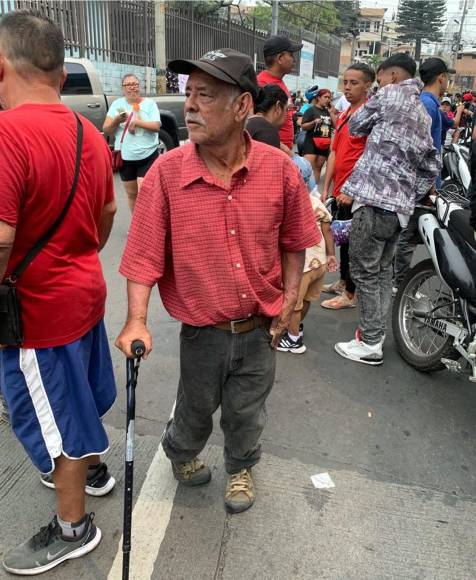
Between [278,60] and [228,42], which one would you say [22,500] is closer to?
[278,60]

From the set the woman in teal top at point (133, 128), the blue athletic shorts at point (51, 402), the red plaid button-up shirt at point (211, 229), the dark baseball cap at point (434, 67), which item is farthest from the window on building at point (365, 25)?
the blue athletic shorts at point (51, 402)

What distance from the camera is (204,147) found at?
1879 mm

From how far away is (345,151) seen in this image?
420 centimetres

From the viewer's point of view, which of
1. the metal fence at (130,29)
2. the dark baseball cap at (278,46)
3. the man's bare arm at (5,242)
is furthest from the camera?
the metal fence at (130,29)

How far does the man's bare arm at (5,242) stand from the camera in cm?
158

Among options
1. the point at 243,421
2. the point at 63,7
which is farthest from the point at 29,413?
the point at 63,7

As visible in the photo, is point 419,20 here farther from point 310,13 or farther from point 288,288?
point 288,288

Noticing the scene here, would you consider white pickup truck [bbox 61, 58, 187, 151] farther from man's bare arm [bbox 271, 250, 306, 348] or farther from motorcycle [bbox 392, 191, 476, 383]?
man's bare arm [bbox 271, 250, 306, 348]

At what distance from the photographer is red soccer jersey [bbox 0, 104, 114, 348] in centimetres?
160

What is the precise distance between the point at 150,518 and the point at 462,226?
2404mm

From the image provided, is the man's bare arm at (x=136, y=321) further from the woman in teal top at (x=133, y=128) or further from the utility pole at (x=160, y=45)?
the utility pole at (x=160, y=45)

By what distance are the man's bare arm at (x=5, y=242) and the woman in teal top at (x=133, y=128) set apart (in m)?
4.43

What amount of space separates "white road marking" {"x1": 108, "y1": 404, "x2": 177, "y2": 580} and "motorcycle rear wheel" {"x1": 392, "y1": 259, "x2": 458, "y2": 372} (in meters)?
1.93

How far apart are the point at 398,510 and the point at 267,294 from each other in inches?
48.7
